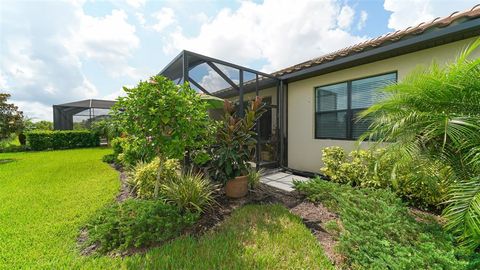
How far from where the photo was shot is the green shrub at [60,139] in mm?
14117

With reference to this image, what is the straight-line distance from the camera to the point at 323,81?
6.36 m

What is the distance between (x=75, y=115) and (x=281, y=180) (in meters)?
22.0

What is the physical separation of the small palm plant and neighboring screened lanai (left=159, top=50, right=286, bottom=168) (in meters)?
4.05

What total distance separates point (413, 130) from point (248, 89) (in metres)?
5.79

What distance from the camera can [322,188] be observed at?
4.43 meters

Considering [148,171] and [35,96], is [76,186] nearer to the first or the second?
[148,171]

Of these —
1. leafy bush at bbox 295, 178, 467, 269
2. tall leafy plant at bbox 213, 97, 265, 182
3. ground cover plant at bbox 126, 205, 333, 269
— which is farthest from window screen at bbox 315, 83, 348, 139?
ground cover plant at bbox 126, 205, 333, 269

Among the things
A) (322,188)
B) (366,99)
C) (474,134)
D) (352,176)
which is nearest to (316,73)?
(366,99)

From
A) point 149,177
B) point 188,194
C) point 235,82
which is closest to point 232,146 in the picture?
point 188,194

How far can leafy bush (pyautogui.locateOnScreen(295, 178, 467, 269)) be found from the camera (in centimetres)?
206

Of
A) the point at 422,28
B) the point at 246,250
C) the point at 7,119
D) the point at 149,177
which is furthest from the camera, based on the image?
the point at 7,119

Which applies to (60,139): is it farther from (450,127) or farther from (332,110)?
(450,127)

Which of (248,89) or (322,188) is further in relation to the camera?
(248,89)

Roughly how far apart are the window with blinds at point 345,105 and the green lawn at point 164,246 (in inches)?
137
